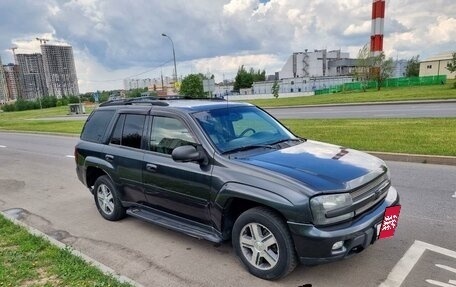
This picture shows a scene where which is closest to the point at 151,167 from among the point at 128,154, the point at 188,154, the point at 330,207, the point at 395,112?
the point at 128,154

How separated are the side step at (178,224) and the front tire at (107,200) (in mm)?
359

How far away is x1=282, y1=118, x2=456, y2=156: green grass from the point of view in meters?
8.08

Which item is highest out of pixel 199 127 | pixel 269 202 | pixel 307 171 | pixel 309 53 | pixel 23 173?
pixel 309 53

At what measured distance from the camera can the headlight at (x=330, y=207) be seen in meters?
2.90

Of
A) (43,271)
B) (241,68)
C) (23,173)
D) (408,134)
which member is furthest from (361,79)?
(241,68)

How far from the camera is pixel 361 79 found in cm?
4769

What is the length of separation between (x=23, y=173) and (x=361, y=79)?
46204mm

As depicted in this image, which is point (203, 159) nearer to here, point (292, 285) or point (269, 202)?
point (269, 202)

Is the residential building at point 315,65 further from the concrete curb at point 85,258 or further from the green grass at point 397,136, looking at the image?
the concrete curb at point 85,258

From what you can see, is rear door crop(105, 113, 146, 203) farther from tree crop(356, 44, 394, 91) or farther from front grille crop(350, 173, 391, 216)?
tree crop(356, 44, 394, 91)

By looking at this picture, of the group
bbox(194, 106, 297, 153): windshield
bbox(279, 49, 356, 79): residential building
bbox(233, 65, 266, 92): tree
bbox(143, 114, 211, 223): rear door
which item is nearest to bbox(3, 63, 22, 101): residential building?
bbox(233, 65, 266, 92): tree

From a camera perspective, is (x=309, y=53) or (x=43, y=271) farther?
(x=309, y=53)

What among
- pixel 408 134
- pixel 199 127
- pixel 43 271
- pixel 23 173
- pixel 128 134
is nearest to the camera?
pixel 43 271

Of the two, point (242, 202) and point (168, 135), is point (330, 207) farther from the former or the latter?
point (168, 135)
